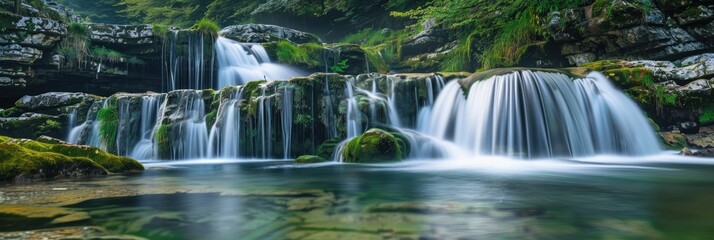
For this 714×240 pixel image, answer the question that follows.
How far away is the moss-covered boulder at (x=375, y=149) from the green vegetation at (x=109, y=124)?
7856mm

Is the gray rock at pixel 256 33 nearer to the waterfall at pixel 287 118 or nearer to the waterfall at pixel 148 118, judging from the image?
the waterfall at pixel 148 118

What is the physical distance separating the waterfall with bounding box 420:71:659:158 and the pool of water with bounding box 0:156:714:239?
3.75 m

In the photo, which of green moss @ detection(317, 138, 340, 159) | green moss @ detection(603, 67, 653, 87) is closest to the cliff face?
green moss @ detection(317, 138, 340, 159)

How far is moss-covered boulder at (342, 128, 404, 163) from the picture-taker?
376 inches

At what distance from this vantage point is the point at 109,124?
13.3 metres

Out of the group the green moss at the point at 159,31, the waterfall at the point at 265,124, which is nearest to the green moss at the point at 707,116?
the waterfall at the point at 265,124

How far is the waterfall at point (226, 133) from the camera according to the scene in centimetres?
1200

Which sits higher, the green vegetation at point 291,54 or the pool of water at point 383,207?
the green vegetation at point 291,54

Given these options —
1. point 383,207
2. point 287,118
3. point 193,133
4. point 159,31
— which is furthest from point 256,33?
point 383,207

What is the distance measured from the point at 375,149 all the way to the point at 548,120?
4.24 metres

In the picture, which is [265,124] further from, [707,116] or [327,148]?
[707,116]

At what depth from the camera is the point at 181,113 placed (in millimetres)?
12750

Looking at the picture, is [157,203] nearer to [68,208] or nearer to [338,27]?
[68,208]

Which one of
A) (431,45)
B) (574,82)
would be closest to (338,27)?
(431,45)
